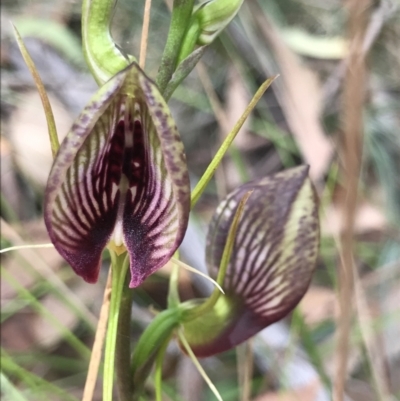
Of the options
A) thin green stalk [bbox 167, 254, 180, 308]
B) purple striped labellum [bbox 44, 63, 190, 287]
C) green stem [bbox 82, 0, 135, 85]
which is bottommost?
thin green stalk [bbox 167, 254, 180, 308]

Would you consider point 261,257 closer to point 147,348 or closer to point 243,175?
point 147,348

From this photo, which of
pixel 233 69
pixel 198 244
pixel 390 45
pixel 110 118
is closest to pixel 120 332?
pixel 110 118

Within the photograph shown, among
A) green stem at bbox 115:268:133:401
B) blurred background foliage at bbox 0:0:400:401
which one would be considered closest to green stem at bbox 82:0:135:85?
green stem at bbox 115:268:133:401

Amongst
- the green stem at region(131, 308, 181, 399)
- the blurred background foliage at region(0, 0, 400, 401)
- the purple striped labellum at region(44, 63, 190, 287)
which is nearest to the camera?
the purple striped labellum at region(44, 63, 190, 287)

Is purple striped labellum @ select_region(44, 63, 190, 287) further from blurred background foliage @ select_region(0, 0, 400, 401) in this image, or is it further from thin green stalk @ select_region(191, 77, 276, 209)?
blurred background foliage @ select_region(0, 0, 400, 401)

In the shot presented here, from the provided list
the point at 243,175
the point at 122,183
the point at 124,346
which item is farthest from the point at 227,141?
the point at 243,175
